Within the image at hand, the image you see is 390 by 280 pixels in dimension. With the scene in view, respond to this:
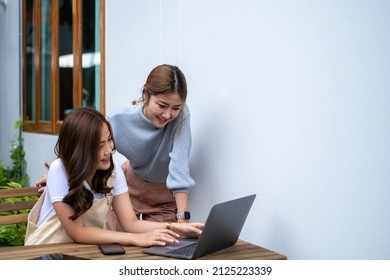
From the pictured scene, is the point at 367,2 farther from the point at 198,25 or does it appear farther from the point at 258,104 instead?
the point at 198,25

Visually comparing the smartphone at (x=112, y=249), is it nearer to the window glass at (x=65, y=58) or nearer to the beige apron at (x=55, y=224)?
the beige apron at (x=55, y=224)

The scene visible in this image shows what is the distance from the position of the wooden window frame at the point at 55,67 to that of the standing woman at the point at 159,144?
69.1 inches

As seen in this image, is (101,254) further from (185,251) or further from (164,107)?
(164,107)

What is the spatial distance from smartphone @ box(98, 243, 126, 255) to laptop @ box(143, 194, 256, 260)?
9 centimetres

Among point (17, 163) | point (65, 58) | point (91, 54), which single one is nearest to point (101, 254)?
point (91, 54)

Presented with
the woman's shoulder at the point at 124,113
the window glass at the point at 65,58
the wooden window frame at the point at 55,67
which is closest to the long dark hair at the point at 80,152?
the woman's shoulder at the point at 124,113

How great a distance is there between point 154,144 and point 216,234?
3.56 ft

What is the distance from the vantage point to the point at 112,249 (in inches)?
78.7

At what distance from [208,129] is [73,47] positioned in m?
2.94

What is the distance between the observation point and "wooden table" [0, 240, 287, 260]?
1.92 metres

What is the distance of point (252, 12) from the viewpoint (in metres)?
2.59

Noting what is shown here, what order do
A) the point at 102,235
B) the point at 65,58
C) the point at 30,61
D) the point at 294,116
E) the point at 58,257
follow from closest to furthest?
the point at 58,257, the point at 102,235, the point at 294,116, the point at 65,58, the point at 30,61

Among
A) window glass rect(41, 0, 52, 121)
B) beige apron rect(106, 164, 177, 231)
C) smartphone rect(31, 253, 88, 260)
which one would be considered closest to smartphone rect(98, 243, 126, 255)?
smartphone rect(31, 253, 88, 260)
